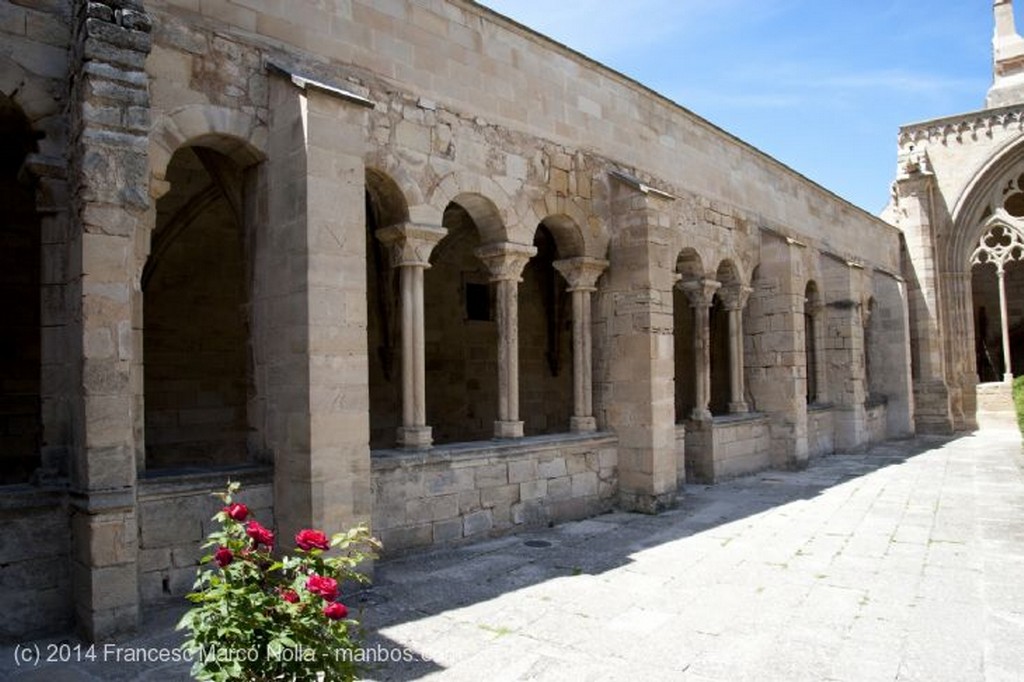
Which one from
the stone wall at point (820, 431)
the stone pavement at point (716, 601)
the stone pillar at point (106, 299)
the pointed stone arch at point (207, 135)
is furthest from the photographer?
the stone wall at point (820, 431)

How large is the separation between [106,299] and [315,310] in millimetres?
1221

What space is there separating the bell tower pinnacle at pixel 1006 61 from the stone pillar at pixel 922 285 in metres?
3.75

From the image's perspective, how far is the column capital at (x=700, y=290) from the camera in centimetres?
958

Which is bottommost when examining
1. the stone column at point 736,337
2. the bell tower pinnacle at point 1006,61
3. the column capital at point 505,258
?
the stone column at point 736,337

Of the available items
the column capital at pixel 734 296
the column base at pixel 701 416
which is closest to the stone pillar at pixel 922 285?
the column capital at pixel 734 296

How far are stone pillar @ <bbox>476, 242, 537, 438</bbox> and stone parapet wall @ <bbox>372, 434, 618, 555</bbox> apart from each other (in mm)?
258

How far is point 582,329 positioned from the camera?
7.65 meters

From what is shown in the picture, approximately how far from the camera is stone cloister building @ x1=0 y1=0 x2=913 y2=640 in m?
4.08

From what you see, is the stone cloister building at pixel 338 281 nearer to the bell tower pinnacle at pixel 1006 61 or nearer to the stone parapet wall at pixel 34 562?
the stone parapet wall at pixel 34 562

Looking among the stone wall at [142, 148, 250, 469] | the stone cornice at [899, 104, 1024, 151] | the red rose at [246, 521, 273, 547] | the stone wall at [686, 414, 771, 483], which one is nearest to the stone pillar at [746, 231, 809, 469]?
the stone wall at [686, 414, 771, 483]

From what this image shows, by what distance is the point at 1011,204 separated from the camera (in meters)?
17.7

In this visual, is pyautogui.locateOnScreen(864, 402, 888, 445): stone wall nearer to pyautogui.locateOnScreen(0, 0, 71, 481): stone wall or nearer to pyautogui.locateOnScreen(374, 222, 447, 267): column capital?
pyautogui.locateOnScreen(374, 222, 447, 267): column capital

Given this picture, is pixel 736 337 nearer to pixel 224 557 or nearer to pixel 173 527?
pixel 173 527

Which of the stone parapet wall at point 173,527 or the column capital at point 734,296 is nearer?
the stone parapet wall at point 173,527
